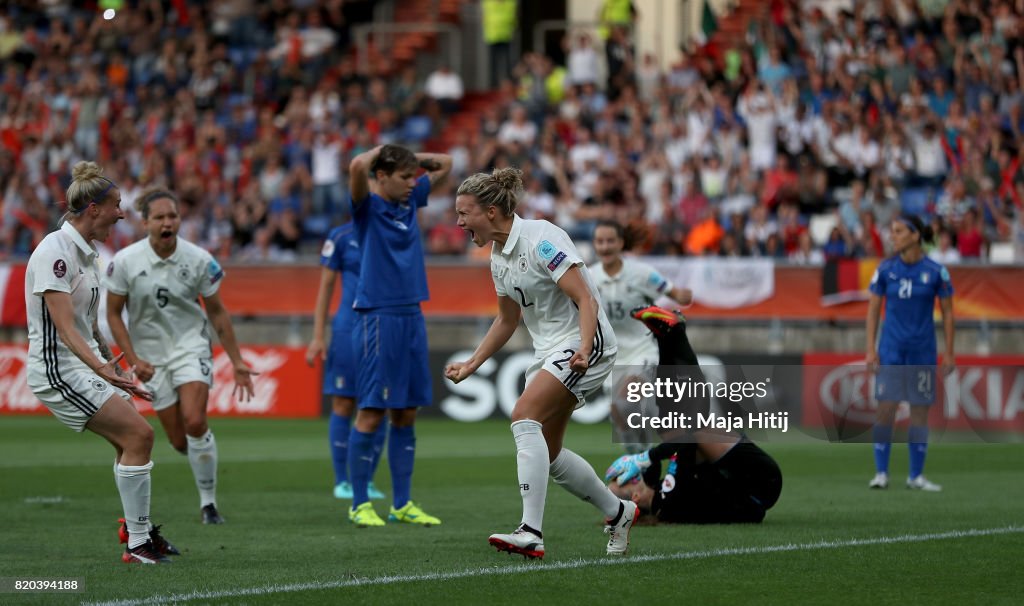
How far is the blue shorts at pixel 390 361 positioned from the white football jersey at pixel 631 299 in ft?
9.90

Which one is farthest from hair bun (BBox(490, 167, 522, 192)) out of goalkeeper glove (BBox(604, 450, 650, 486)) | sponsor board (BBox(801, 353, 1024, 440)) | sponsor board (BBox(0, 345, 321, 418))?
sponsor board (BBox(0, 345, 321, 418))

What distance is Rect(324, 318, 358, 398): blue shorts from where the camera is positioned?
12.6 metres

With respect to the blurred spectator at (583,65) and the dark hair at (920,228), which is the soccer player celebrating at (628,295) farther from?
the blurred spectator at (583,65)

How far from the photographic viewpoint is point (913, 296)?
13.5 m

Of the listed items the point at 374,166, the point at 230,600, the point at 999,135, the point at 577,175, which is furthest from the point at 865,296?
the point at 230,600

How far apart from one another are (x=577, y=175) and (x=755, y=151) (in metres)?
3.08

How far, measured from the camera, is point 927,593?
738 cm

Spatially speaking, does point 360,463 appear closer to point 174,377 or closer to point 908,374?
point 174,377

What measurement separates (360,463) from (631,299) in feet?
11.8

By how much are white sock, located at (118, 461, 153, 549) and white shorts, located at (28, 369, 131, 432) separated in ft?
1.25

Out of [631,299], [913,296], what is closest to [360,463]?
[631,299]

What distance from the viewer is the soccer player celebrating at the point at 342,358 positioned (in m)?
12.2

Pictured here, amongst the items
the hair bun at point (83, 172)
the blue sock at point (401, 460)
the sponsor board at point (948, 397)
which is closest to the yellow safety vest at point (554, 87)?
the sponsor board at point (948, 397)

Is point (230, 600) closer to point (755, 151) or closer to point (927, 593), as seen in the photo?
point (927, 593)
